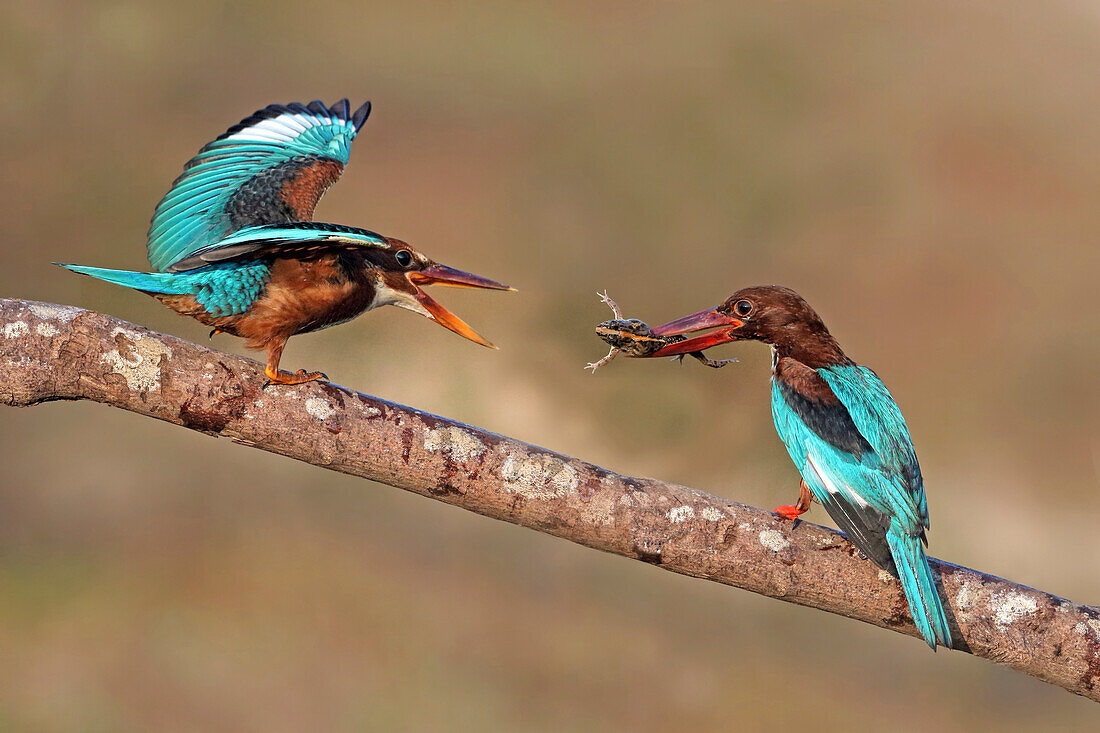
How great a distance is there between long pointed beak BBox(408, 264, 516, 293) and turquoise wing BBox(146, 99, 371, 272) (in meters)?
0.65

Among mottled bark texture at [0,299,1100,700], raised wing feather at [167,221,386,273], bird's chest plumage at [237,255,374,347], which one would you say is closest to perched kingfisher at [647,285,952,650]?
mottled bark texture at [0,299,1100,700]

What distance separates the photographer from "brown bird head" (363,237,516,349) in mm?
3014

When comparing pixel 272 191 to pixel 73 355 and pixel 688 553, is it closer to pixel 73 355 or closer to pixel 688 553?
pixel 73 355

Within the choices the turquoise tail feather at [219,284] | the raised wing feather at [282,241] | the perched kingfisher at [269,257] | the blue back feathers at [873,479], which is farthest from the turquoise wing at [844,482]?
the turquoise tail feather at [219,284]

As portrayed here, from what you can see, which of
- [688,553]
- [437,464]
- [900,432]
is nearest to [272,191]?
[437,464]

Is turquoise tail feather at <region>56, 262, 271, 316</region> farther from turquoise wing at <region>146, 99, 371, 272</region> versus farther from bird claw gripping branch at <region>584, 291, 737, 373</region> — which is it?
bird claw gripping branch at <region>584, 291, 737, 373</region>

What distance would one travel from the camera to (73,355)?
8.68 ft

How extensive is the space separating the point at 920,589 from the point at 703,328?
1.08 metres

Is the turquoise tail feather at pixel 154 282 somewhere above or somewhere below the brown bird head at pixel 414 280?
below

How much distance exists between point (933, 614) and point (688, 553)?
680 mm

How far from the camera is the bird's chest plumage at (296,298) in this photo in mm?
2855

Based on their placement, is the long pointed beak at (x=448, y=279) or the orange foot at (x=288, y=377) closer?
the orange foot at (x=288, y=377)

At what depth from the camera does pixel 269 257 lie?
2.85 m

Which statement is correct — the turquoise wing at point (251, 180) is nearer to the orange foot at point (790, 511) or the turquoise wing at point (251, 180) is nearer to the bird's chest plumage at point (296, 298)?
the bird's chest plumage at point (296, 298)
